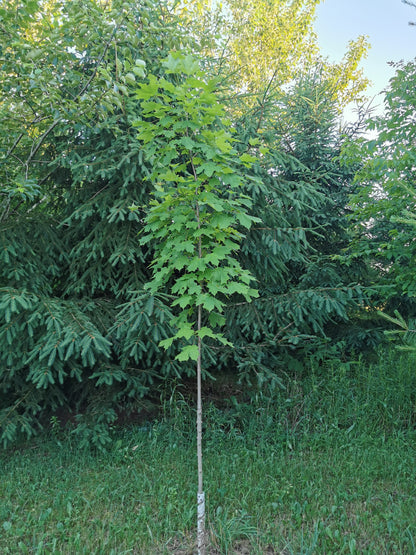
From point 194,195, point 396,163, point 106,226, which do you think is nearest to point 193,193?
point 194,195

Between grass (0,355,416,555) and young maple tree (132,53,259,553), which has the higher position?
young maple tree (132,53,259,553)

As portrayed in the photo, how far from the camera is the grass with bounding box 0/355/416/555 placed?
3018 mm

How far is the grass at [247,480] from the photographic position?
3018 mm

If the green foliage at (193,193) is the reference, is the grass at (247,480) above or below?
below

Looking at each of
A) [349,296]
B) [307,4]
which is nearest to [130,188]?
[349,296]

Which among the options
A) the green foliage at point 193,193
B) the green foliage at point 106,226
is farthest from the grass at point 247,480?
the green foliage at point 193,193

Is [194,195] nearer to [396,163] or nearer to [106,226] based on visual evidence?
[106,226]

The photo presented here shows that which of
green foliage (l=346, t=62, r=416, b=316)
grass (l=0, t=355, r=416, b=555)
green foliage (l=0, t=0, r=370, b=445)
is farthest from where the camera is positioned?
green foliage (l=346, t=62, r=416, b=316)

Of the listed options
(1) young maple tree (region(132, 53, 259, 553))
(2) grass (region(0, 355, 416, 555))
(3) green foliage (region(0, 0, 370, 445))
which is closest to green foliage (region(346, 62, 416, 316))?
(3) green foliage (region(0, 0, 370, 445))

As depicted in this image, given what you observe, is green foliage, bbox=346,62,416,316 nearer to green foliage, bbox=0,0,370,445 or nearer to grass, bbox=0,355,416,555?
green foliage, bbox=0,0,370,445

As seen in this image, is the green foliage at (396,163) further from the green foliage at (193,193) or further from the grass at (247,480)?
the green foliage at (193,193)

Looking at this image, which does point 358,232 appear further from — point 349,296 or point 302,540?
point 302,540

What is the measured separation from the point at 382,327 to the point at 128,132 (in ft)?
16.0

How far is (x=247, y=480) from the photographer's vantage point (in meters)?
3.73
